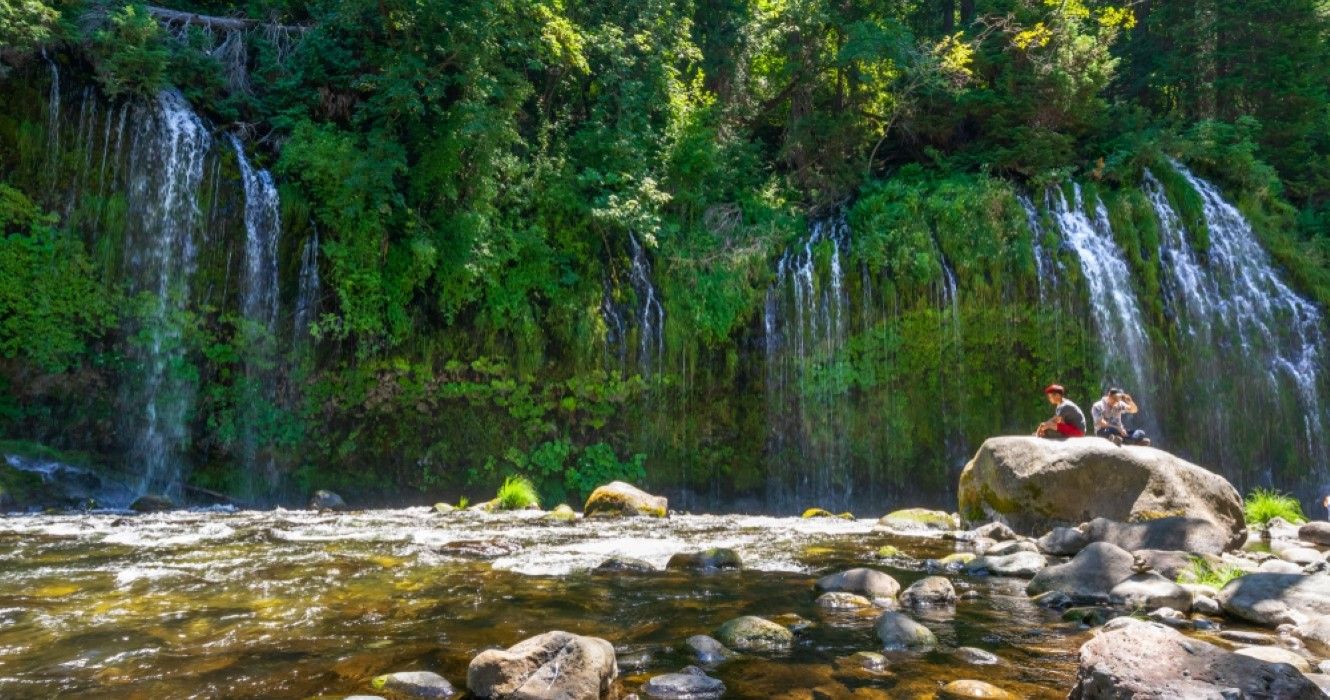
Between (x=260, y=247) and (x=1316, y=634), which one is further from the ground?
(x=260, y=247)

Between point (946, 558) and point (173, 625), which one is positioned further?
point (946, 558)

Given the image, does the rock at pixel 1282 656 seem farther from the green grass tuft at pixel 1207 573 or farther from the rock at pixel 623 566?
the rock at pixel 623 566

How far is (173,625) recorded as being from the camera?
500 cm

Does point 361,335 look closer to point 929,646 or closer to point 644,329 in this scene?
point 644,329

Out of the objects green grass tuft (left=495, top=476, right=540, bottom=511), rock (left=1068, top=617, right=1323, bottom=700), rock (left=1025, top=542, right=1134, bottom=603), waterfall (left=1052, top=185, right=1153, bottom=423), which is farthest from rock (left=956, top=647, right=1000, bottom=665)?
waterfall (left=1052, top=185, right=1153, bottom=423)

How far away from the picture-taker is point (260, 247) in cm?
1498

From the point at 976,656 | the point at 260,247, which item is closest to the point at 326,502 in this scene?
the point at 260,247

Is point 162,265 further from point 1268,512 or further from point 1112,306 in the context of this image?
point 1112,306

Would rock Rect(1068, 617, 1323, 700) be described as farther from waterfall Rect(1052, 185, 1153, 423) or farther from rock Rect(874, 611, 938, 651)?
waterfall Rect(1052, 185, 1153, 423)

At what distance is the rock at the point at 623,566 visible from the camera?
7.07m

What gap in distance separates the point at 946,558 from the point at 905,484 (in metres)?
9.17

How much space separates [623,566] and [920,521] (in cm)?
583

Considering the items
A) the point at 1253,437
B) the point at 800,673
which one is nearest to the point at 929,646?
the point at 800,673

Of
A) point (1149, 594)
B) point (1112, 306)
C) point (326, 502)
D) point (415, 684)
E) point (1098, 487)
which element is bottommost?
point (326, 502)
